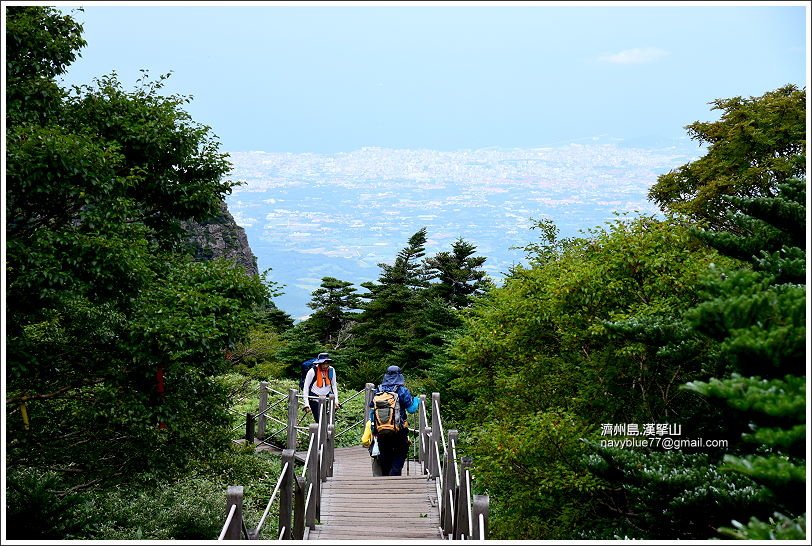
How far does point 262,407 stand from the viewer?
17.7 metres

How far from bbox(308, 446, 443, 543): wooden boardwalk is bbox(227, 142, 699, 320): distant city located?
9165 cm

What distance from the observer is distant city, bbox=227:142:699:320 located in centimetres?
11600

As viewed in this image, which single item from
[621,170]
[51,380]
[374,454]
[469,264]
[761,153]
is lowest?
[374,454]

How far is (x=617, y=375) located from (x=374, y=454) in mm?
3504

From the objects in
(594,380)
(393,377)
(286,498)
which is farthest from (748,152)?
(286,498)

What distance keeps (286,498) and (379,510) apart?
6.71 feet

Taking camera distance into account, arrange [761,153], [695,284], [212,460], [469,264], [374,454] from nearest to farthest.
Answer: [695,284] → [374,454] → [212,460] → [761,153] → [469,264]

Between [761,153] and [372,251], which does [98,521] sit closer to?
[761,153]

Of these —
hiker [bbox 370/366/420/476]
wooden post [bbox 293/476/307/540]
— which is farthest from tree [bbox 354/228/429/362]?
wooden post [bbox 293/476/307/540]

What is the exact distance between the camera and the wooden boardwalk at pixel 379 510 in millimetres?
8411

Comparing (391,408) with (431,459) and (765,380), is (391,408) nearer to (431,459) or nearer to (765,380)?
(431,459)

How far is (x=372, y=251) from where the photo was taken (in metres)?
140

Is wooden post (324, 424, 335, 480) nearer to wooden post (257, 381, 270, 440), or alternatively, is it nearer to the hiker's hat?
the hiker's hat

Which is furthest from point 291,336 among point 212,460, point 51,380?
point 51,380
